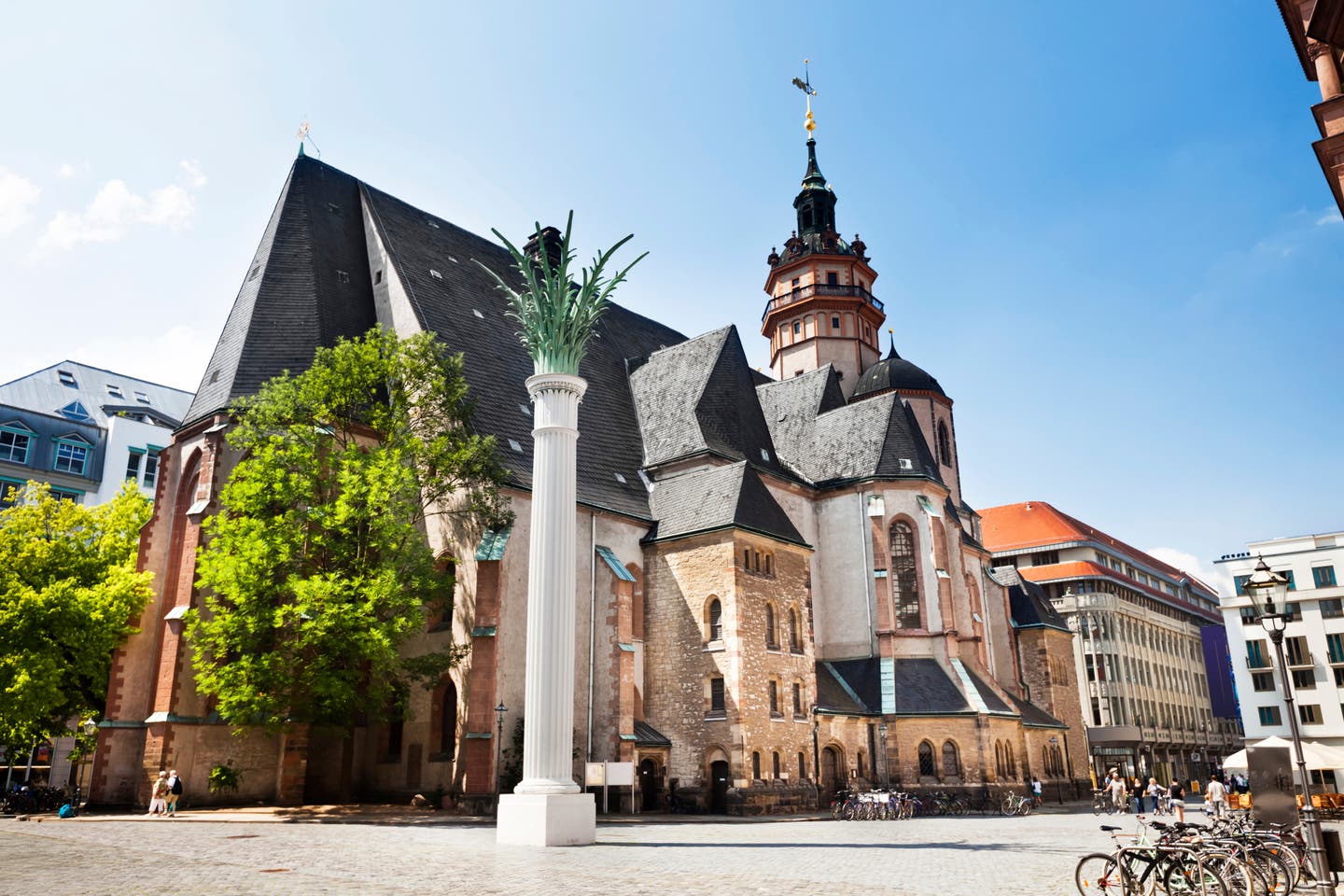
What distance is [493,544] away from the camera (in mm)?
27234

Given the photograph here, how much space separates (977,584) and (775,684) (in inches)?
709

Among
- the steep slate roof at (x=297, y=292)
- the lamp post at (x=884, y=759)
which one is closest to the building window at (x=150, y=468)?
the steep slate roof at (x=297, y=292)

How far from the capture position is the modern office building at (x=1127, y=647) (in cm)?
6694

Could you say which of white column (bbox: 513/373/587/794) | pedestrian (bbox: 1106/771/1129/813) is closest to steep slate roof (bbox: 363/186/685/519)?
white column (bbox: 513/373/587/794)

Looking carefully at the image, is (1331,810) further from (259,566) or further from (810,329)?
(810,329)

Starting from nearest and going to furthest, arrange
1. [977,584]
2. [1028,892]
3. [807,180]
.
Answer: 1. [1028,892]
2. [977,584]
3. [807,180]

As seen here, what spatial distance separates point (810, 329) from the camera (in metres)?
53.1

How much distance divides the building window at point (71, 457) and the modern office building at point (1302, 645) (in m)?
63.0

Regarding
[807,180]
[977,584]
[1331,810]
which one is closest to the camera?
[1331,810]

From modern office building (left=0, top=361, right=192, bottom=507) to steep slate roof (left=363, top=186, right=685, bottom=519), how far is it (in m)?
20.5

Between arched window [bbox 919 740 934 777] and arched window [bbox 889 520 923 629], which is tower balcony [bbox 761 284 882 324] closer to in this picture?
arched window [bbox 889 520 923 629]

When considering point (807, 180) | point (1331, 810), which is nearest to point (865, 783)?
point (1331, 810)

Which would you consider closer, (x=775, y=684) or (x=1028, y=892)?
(x=1028, y=892)

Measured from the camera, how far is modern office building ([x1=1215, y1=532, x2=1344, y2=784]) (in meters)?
57.4
